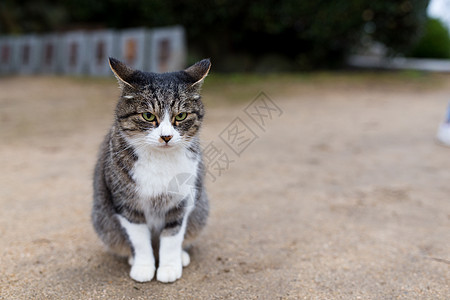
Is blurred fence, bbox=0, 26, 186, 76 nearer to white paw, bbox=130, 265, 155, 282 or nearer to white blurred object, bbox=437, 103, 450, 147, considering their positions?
white blurred object, bbox=437, 103, 450, 147

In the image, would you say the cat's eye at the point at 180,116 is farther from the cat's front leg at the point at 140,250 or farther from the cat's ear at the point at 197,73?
the cat's front leg at the point at 140,250

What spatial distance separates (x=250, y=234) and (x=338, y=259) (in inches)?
22.7

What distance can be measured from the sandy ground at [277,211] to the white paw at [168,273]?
1.4 inches

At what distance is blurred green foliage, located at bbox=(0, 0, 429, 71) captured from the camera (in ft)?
25.1

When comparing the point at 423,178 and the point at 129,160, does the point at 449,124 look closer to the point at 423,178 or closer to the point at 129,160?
the point at 423,178

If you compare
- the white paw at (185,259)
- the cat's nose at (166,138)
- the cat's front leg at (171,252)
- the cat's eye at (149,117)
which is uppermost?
the cat's eye at (149,117)

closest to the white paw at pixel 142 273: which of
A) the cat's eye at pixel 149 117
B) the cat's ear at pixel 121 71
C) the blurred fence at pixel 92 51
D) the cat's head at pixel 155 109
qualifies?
the cat's head at pixel 155 109

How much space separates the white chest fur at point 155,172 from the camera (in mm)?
1967

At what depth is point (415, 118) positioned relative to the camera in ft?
18.2

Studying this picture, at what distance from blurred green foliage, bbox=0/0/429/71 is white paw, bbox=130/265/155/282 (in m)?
6.61

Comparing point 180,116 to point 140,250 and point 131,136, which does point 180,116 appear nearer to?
point 131,136

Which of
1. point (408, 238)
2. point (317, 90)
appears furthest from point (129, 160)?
point (317, 90)

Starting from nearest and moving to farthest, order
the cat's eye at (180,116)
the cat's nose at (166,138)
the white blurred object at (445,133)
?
the cat's nose at (166,138), the cat's eye at (180,116), the white blurred object at (445,133)

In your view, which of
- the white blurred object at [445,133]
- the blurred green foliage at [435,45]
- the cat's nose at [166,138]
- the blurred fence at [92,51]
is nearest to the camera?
the cat's nose at [166,138]
